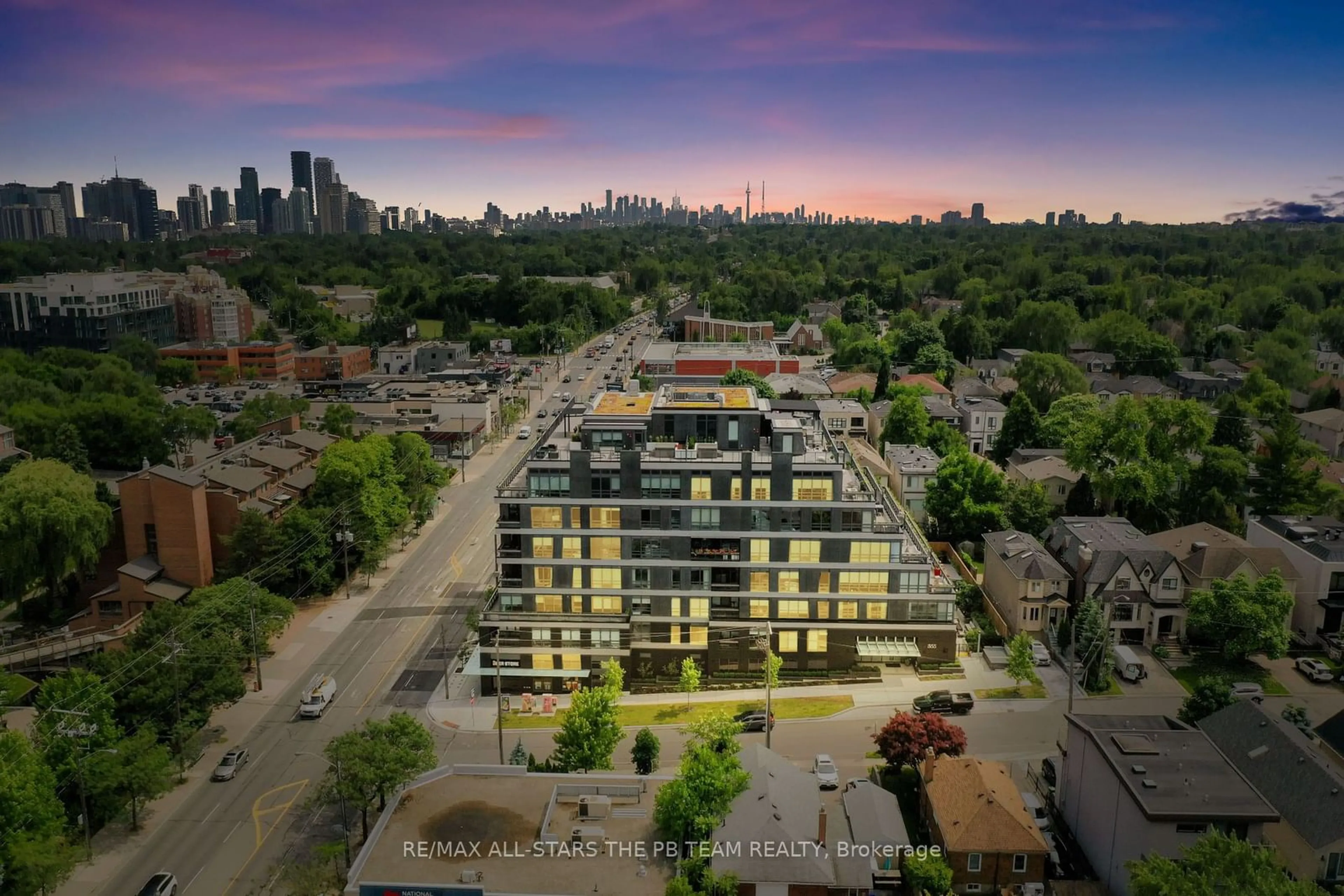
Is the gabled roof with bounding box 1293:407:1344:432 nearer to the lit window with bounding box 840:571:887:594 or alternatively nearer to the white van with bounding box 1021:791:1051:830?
the lit window with bounding box 840:571:887:594

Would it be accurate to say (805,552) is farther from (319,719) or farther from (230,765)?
(230,765)

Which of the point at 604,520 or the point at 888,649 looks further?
the point at 604,520

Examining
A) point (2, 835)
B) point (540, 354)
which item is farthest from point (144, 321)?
point (2, 835)

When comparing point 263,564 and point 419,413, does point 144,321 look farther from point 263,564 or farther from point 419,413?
point 263,564

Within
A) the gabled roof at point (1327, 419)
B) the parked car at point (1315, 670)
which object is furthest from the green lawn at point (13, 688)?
the gabled roof at point (1327, 419)

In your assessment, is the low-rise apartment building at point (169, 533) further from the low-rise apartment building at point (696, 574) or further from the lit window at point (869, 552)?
the lit window at point (869, 552)

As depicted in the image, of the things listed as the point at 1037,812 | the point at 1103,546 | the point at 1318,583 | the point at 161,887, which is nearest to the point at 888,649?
the point at 1037,812

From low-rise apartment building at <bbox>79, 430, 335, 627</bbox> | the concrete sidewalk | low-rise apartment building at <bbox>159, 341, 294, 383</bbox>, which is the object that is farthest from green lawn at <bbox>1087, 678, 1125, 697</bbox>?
low-rise apartment building at <bbox>159, 341, 294, 383</bbox>
